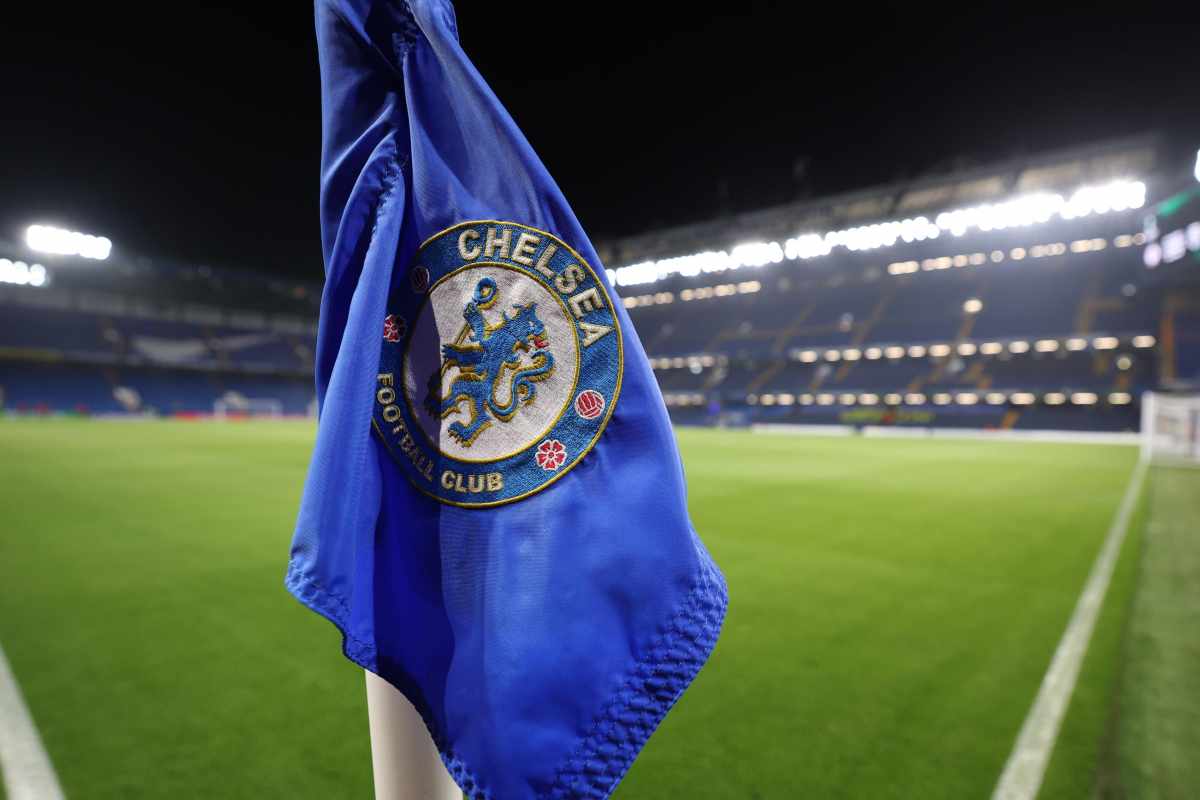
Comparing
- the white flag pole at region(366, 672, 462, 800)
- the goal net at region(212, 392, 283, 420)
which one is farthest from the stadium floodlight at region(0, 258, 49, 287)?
the white flag pole at region(366, 672, 462, 800)

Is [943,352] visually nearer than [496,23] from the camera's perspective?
No

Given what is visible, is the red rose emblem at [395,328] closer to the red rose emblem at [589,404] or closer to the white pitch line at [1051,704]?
the red rose emblem at [589,404]

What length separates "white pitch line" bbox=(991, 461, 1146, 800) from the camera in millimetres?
1619

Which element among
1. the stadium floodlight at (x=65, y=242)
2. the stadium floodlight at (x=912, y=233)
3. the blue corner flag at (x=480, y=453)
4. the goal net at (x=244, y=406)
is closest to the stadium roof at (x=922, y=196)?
the stadium floodlight at (x=912, y=233)

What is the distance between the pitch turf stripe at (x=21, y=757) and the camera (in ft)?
5.08

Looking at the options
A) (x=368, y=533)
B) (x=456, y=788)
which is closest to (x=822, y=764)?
(x=456, y=788)

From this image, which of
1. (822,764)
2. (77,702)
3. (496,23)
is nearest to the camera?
(822,764)

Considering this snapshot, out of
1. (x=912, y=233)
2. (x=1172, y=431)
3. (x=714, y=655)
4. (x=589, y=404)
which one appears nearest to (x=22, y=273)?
(x=714, y=655)

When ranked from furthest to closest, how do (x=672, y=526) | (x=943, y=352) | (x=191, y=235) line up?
1. (x=943, y=352)
2. (x=191, y=235)
3. (x=672, y=526)

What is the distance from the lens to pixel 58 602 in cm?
304

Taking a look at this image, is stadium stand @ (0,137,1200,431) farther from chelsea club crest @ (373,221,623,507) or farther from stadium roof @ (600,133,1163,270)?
chelsea club crest @ (373,221,623,507)

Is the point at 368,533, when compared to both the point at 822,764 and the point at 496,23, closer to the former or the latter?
the point at 822,764

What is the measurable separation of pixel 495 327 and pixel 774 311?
42.5 m

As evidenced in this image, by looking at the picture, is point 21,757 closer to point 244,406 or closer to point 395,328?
point 395,328
